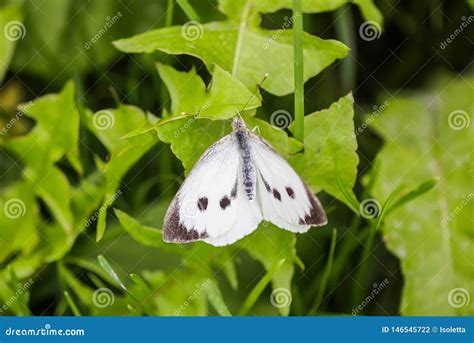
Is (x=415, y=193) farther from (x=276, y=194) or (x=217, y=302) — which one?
(x=217, y=302)

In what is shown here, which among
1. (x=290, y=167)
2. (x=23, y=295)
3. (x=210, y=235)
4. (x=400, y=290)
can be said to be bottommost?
(x=23, y=295)

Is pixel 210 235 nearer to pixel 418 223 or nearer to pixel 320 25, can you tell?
pixel 418 223

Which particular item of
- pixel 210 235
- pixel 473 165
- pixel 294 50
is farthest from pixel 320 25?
pixel 210 235

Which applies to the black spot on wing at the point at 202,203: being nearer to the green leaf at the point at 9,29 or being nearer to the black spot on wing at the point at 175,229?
the black spot on wing at the point at 175,229

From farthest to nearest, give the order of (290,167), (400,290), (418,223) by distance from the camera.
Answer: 1. (400,290)
2. (418,223)
3. (290,167)

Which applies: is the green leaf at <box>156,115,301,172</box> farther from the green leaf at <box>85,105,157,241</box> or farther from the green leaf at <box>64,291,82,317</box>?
the green leaf at <box>64,291,82,317</box>

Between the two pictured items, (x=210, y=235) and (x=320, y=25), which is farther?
(x=320, y=25)

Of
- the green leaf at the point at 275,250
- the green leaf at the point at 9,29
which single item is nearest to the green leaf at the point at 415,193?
the green leaf at the point at 275,250
